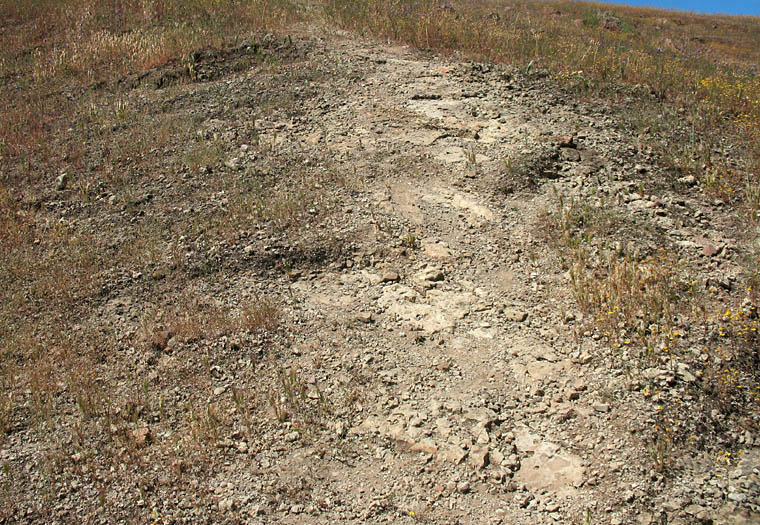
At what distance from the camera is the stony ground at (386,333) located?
14.3ft

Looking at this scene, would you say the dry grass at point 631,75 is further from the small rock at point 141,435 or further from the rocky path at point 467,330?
the small rock at point 141,435

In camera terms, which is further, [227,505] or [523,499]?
[227,505]

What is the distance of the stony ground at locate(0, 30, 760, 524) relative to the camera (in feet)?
14.3

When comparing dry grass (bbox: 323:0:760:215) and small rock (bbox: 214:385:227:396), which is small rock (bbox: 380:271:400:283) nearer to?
small rock (bbox: 214:385:227:396)

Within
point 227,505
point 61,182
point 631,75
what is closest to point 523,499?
point 227,505

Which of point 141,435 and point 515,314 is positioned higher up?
point 515,314

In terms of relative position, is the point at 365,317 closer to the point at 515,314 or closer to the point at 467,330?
the point at 467,330

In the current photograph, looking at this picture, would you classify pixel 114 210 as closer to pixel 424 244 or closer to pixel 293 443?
pixel 424 244

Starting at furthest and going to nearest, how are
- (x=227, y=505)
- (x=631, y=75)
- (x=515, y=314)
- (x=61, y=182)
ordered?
(x=631, y=75)
(x=61, y=182)
(x=515, y=314)
(x=227, y=505)

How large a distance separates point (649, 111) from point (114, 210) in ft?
24.6

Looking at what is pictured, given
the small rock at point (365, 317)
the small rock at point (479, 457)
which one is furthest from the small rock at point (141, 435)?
the small rock at point (479, 457)

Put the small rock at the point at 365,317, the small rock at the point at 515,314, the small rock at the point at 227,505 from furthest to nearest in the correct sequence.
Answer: the small rock at the point at 365,317, the small rock at the point at 515,314, the small rock at the point at 227,505

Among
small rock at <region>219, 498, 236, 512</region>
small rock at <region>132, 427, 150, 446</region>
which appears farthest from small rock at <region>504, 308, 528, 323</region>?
small rock at <region>132, 427, 150, 446</region>

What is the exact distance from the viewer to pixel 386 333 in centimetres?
572
